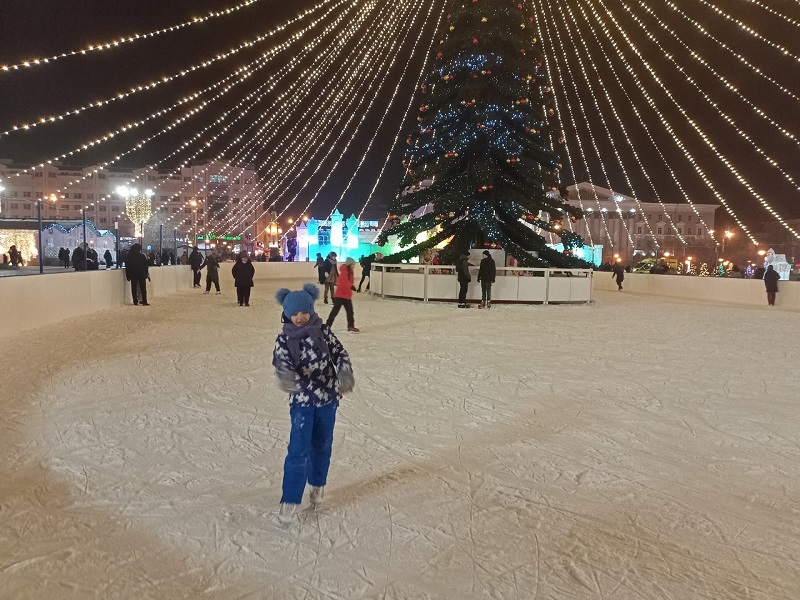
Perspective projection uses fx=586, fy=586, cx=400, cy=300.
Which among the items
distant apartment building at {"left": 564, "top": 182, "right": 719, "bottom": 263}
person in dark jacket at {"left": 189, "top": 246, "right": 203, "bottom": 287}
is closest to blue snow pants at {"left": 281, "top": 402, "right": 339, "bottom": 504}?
person in dark jacket at {"left": 189, "top": 246, "right": 203, "bottom": 287}

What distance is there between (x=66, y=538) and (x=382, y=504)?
1663mm

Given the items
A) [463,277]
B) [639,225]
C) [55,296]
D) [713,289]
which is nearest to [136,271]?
[55,296]

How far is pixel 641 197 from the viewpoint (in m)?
66.3

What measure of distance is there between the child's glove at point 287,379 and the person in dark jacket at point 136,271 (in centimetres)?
1288

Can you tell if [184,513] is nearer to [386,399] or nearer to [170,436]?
[170,436]

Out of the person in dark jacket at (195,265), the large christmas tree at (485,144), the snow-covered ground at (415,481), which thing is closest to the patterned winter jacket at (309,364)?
the snow-covered ground at (415,481)

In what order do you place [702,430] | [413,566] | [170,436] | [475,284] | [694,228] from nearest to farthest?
[413,566] → [170,436] → [702,430] → [475,284] → [694,228]

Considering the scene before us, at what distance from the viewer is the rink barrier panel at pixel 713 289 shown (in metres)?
18.5

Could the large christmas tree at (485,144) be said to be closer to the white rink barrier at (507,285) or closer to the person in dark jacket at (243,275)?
the white rink barrier at (507,285)

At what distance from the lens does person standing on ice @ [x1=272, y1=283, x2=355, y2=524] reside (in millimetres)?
3135

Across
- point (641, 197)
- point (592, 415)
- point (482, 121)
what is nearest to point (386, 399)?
point (592, 415)

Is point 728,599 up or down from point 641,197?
down

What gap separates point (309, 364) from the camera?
3.16 metres

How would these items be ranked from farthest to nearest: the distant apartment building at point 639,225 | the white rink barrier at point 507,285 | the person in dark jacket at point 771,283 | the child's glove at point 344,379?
1. the distant apartment building at point 639,225
2. the person in dark jacket at point 771,283
3. the white rink barrier at point 507,285
4. the child's glove at point 344,379
